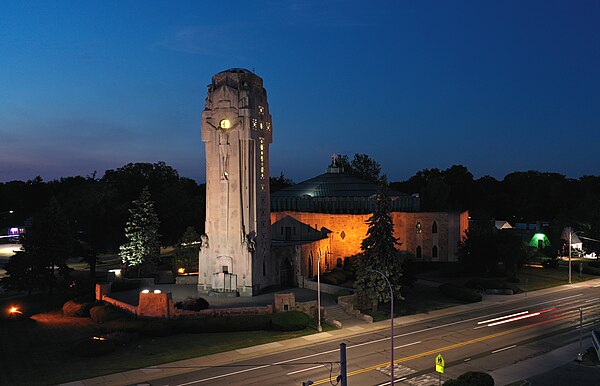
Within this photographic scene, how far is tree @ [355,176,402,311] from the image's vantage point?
47.1 m

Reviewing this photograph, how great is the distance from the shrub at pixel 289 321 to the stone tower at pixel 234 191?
10.6 meters

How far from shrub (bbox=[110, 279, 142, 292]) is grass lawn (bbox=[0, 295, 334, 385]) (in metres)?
9.46

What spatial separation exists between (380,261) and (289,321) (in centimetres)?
1057

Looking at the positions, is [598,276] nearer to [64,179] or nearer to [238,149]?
[238,149]

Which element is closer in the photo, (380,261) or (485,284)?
(380,261)

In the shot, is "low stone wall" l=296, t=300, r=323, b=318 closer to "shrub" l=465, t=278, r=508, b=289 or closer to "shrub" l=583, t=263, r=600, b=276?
"shrub" l=465, t=278, r=508, b=289

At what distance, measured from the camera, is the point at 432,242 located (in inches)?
3105

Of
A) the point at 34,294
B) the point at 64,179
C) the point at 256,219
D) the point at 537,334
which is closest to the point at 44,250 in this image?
the point at 34,294

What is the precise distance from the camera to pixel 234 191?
5406 cm

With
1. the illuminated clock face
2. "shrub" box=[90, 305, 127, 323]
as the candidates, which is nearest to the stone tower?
the illuminated clock face

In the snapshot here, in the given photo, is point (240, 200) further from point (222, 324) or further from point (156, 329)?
point (156, 329)

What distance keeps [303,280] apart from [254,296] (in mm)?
7142

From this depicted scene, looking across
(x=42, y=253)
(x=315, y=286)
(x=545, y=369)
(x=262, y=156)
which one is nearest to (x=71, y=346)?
(x=42, y=253)

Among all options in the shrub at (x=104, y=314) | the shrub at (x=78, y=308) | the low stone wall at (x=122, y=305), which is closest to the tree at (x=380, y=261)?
the low stone wall at (x=122, y=305)
